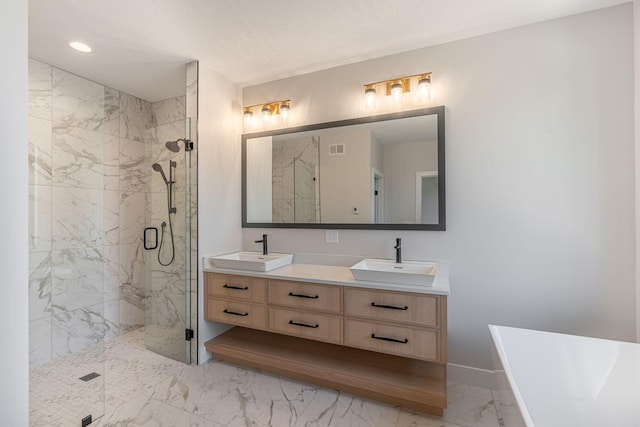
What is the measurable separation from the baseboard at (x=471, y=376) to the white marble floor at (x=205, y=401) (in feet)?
0.15

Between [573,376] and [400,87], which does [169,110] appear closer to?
[400,87]

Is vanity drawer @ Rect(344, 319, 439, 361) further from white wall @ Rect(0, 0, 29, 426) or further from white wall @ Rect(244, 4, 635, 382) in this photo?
white wall @ Rect(0, 0, 29, 426)

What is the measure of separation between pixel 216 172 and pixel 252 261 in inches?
36.2

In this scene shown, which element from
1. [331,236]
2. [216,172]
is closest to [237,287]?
[331,236]

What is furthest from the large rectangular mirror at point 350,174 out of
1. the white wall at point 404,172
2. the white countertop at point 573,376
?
the white countertop at point 573,376

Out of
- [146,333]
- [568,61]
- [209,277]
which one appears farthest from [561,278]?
[146,333]

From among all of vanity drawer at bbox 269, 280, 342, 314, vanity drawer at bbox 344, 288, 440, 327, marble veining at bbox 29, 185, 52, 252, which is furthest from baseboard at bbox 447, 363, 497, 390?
marble veining at bbox 29, 185, 52, 252

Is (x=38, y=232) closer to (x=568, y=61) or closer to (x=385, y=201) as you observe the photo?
(x=385, y=201)

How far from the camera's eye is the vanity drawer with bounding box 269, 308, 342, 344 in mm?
2000

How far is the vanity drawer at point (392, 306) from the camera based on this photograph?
1759 millimetres

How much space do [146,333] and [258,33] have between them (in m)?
2.82

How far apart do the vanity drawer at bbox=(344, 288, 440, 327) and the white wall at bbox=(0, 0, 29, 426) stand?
1.57 metres

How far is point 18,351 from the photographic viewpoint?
0.81 metres

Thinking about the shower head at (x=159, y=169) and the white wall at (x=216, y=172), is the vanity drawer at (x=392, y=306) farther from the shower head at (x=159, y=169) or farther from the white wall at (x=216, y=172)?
the shower head at (x=159, y=169)
